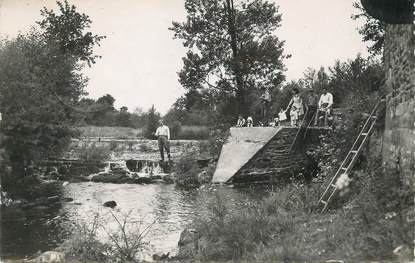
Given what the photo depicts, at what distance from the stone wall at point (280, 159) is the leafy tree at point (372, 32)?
6.43m

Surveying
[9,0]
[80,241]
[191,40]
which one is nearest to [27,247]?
[80,241]

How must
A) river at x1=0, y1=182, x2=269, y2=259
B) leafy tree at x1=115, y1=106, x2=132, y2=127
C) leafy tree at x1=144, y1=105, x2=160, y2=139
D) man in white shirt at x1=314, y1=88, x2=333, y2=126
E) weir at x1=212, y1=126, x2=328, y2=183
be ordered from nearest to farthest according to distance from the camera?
river at x1=0, y1=182, x2=269, y2=259 < weir at x1=212, y1=126, x2=328, y2=183 < man in white shirt at x1=314, y1=88, x2=333, y2=126 < leafy tree at x1=144, y1=105, x2=160, y2=139 < leafy tree at x1=115, y1=106, x2=132, y2=127

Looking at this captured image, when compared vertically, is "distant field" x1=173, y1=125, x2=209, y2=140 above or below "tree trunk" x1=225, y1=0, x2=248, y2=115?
below

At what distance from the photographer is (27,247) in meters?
8.42

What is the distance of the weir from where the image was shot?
612 inches

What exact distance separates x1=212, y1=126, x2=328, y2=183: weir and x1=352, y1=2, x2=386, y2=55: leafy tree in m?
6.40

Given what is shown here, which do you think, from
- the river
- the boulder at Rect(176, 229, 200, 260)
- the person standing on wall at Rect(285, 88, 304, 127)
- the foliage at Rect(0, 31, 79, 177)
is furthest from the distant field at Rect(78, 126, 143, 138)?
the boulder at Rect(176, 229, 200, 260)

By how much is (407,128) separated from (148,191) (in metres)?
9.98

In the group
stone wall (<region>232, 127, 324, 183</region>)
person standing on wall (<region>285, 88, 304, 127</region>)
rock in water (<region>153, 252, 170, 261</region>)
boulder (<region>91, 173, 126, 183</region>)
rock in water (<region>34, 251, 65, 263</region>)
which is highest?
person standing on wall (<region>285, 88, 304, 127</region>)

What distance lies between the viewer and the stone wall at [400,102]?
698cm

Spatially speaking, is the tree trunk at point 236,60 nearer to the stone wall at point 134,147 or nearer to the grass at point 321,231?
the stone wall at point 134,147

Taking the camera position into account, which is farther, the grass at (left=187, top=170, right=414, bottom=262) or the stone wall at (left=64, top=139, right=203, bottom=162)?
the stone wall at (left=64, top=139, right=203, bottom=162)

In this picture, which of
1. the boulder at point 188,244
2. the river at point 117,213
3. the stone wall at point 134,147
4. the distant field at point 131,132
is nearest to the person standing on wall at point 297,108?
the river at point 117,213

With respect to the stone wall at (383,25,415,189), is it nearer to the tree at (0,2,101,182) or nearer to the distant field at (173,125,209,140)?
the tree at (0,2,101,182)
